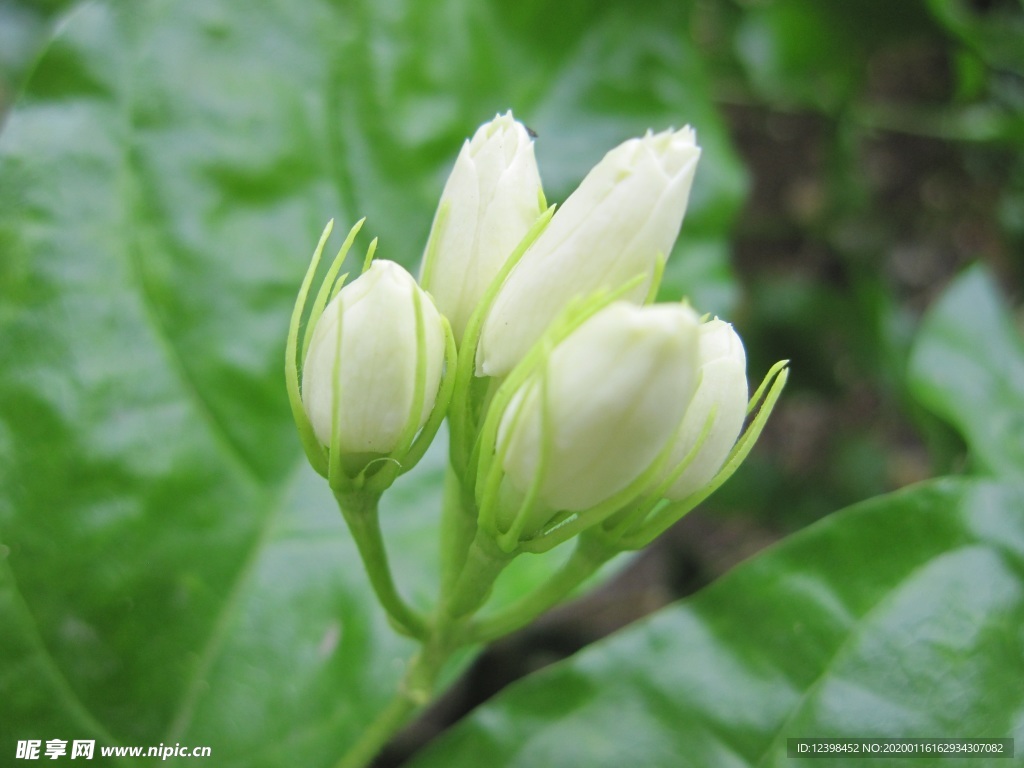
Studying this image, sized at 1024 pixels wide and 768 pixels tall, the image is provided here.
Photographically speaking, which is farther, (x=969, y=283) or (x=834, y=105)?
(x=834, y=105)

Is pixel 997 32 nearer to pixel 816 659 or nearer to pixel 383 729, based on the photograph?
pixel 816 659

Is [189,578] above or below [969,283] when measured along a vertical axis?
below

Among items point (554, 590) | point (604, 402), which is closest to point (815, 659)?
point (554, 590)

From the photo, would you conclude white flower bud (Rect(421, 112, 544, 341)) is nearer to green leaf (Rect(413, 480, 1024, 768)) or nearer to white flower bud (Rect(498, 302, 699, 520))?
white flower bud (Rect(498, 302, 699, 520))

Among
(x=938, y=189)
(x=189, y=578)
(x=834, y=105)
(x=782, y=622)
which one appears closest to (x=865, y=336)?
(x=834, y=105)

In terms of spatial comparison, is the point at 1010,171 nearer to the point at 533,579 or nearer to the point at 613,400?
the point at 533,579

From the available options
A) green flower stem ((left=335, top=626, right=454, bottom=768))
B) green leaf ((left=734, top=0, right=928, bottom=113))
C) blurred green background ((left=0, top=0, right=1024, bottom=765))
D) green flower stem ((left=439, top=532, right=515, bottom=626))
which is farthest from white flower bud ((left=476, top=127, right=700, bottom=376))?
green leaf ((left=734, top=0, right=928, bottom=113))

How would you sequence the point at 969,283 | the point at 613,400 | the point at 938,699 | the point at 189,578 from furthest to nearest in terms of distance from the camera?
1. the point at 969,283
2. the point at 189,578
3. the point at 938,699
4. the point at 613,400
